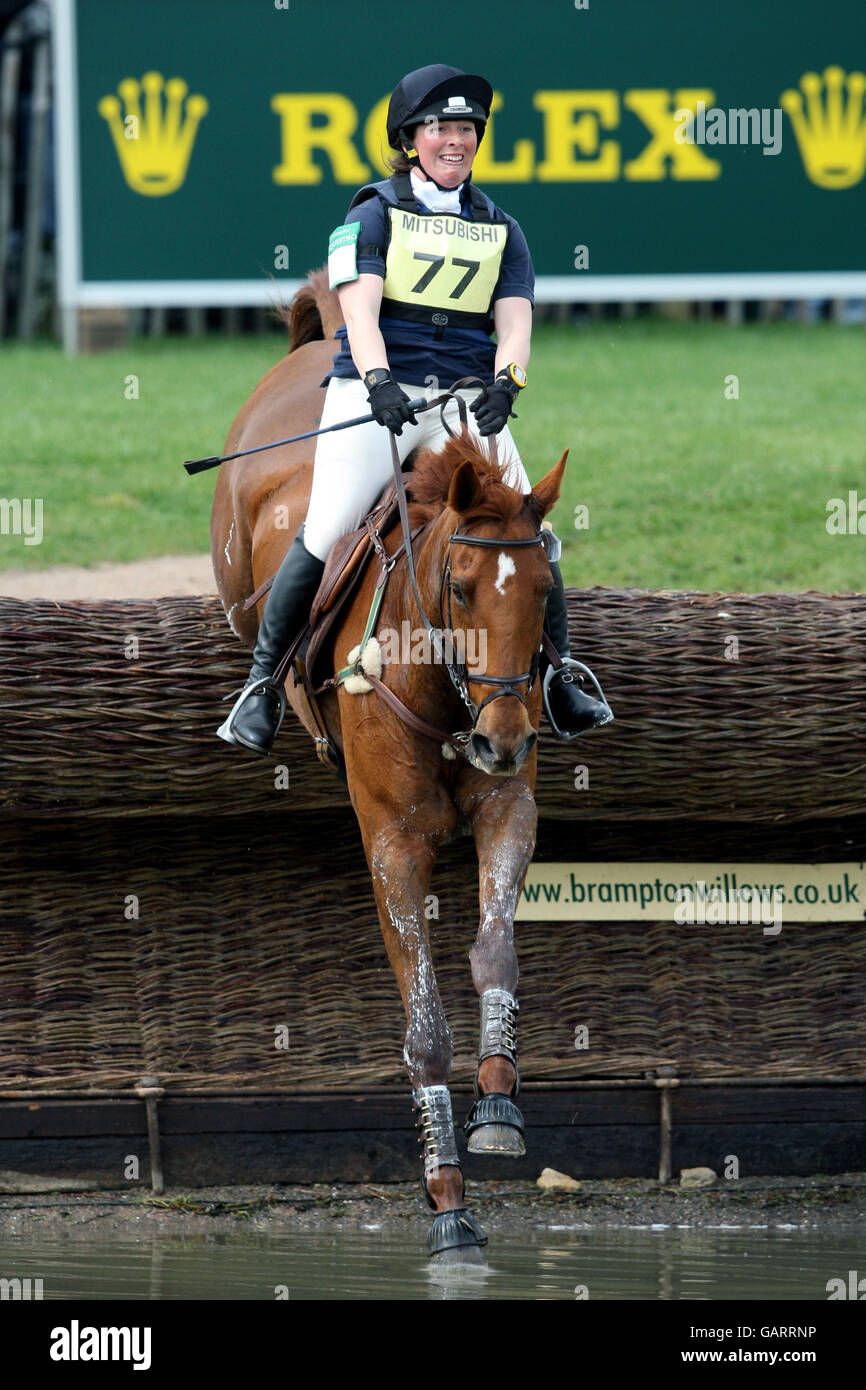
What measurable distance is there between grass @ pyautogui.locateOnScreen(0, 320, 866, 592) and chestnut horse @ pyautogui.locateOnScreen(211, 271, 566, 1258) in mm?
5205

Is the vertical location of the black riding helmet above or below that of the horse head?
above

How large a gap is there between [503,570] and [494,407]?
75cm

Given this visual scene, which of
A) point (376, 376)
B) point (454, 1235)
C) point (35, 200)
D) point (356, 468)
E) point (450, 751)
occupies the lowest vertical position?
point (454, 1235)

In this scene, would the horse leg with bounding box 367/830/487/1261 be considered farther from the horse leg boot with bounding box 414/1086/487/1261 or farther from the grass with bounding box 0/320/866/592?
the grass with bounding box 0/320/866/592

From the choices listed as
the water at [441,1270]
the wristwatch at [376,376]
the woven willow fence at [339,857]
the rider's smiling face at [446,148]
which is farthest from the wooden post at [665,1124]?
the rider's smiling face at [446,148]

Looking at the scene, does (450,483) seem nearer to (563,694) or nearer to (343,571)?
(343,571)

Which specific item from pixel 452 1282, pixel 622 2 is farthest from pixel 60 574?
pixel 622 2

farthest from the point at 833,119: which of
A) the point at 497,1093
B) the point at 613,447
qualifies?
the point at 497,1093

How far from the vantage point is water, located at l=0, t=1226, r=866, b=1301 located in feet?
19.5

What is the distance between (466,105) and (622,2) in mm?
9755

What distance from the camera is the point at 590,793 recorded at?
280 inches

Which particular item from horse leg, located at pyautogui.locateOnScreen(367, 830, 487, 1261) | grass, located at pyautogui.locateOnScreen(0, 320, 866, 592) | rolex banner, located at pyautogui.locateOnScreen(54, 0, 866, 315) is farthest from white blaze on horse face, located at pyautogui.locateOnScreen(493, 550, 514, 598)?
rolex banner, located at pyautogui.locateOnScreen(54, 0, 866, 315)

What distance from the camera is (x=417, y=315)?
6020 millimetres

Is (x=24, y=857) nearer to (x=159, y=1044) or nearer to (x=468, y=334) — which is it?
(x=159, y=1044)
